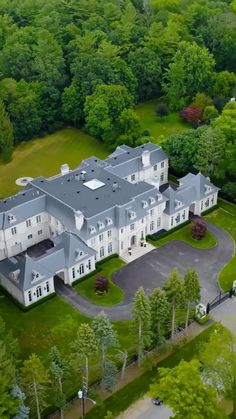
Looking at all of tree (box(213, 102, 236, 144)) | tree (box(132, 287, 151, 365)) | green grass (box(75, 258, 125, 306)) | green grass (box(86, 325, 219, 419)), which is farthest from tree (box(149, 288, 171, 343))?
tree (box(213, 102, 236, 144))

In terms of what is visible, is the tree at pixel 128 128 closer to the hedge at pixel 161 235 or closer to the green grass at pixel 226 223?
the green grass at pixel 226 223

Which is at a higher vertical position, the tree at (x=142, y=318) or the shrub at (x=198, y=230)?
the tree at (x=142, y=318)

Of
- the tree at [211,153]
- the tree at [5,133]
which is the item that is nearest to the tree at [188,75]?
the tree at [211,153]

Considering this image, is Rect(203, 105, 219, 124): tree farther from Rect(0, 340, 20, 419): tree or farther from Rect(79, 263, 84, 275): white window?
Rect(0, 340, 20, 419): tree

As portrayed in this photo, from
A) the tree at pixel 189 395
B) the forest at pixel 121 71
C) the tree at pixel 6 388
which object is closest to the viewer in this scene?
the tree at pixel 189 395

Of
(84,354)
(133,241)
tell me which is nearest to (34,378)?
(84,354)

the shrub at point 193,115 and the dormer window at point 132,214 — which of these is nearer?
the dormer window at point 132,214

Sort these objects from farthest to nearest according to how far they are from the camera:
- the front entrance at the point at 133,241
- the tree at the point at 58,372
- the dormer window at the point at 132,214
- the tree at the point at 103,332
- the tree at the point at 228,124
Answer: the tree at the point at 228,124 < the front entrance at the point at 133,241 < the dormer window at the point at 132,214 < the tree at the point at 103,332 < the tree at the point at 58,372
